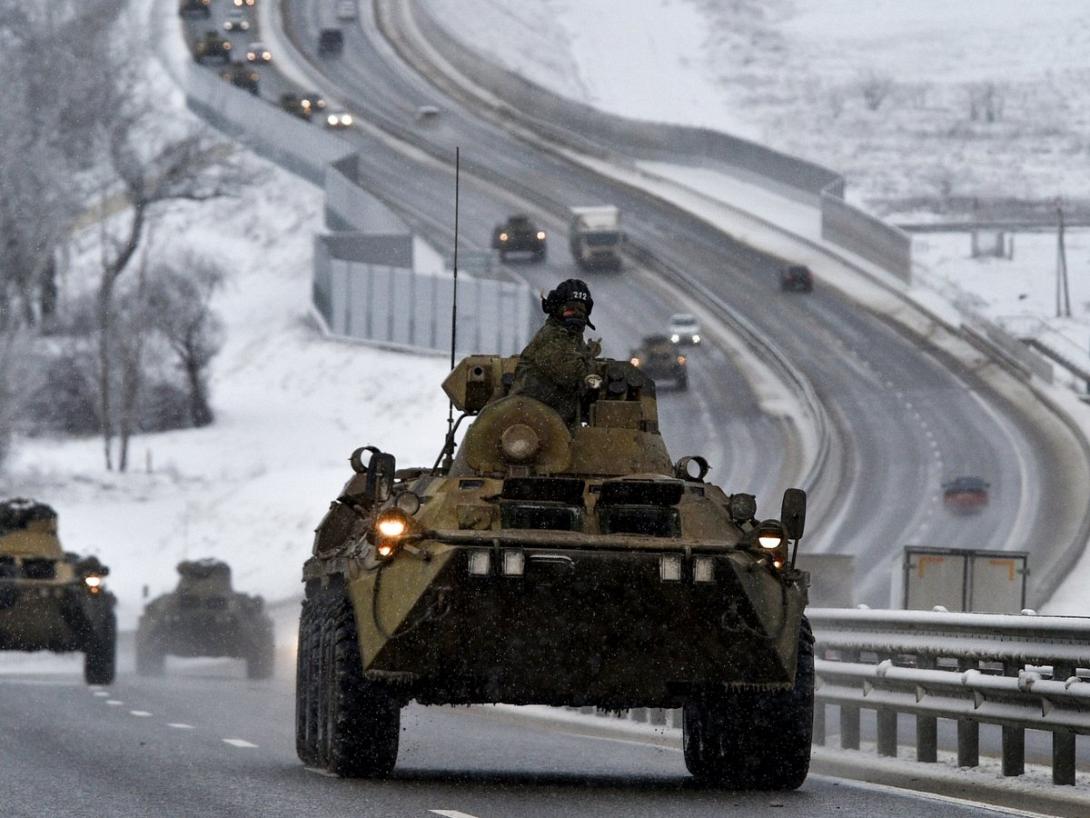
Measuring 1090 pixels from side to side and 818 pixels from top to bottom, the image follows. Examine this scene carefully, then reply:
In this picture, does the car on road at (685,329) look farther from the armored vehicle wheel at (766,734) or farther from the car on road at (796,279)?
the armored vehicle wheel at (766,734)

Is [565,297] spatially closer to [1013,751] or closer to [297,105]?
[1013,751]

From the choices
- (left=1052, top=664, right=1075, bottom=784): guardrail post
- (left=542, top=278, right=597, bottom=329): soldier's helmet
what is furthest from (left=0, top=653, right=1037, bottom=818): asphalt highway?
(left=542, top=278, right=597, bottom=329): soldier's helmet

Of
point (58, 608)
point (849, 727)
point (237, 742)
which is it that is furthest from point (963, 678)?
point (58, 608)

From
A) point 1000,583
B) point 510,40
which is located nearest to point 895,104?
point 510,40

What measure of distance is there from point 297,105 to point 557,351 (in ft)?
295

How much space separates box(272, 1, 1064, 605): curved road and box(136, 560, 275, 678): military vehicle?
766 inches

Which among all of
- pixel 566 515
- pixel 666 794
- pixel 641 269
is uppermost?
pixel 641 269

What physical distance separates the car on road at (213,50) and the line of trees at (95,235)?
2849mm

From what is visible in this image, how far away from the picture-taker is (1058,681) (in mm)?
14039

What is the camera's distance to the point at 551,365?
14.8m

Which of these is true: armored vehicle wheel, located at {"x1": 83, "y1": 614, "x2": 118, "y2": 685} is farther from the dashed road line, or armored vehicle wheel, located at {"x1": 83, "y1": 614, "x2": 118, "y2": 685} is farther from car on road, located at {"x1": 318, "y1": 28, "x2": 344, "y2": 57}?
car on road, located at {"x1": 318, "y1": 28, "x2": 344, "y2": 57}

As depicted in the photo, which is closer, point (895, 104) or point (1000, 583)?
point (1000, 583)

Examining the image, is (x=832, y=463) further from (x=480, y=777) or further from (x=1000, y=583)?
(x=480, y=777)

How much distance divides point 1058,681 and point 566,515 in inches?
115
